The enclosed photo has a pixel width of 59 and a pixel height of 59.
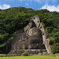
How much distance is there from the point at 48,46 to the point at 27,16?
31201 millimetres

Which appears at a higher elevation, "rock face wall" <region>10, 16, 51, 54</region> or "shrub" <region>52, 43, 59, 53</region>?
"rock face wall" <region>10, 16, 51, 54</region>

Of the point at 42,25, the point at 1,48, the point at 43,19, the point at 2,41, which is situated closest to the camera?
the point at 1,48

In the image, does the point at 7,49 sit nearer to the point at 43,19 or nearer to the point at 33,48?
the point at 33,48

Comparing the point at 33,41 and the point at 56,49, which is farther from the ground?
the point at 33,41

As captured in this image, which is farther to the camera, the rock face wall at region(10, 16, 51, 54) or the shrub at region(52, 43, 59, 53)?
the rock face wall at region(10, 16, 51, 54)

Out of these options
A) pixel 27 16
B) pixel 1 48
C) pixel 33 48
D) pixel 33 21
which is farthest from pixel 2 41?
pixel 27 16

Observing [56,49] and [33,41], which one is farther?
[33,41]

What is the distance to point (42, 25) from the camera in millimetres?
54719

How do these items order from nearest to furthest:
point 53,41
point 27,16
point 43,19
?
point 53,41, point 43,19, point 27,16

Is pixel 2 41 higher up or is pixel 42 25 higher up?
pixel 42 25

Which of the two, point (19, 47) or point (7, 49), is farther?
point (7, 49)

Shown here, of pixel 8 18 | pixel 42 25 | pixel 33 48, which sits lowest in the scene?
pixel 33 48

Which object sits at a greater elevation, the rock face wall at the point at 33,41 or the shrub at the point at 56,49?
the rock face wall at the point at 33,41

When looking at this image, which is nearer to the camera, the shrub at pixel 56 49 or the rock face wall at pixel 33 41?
the shrub at pixel 56 49
